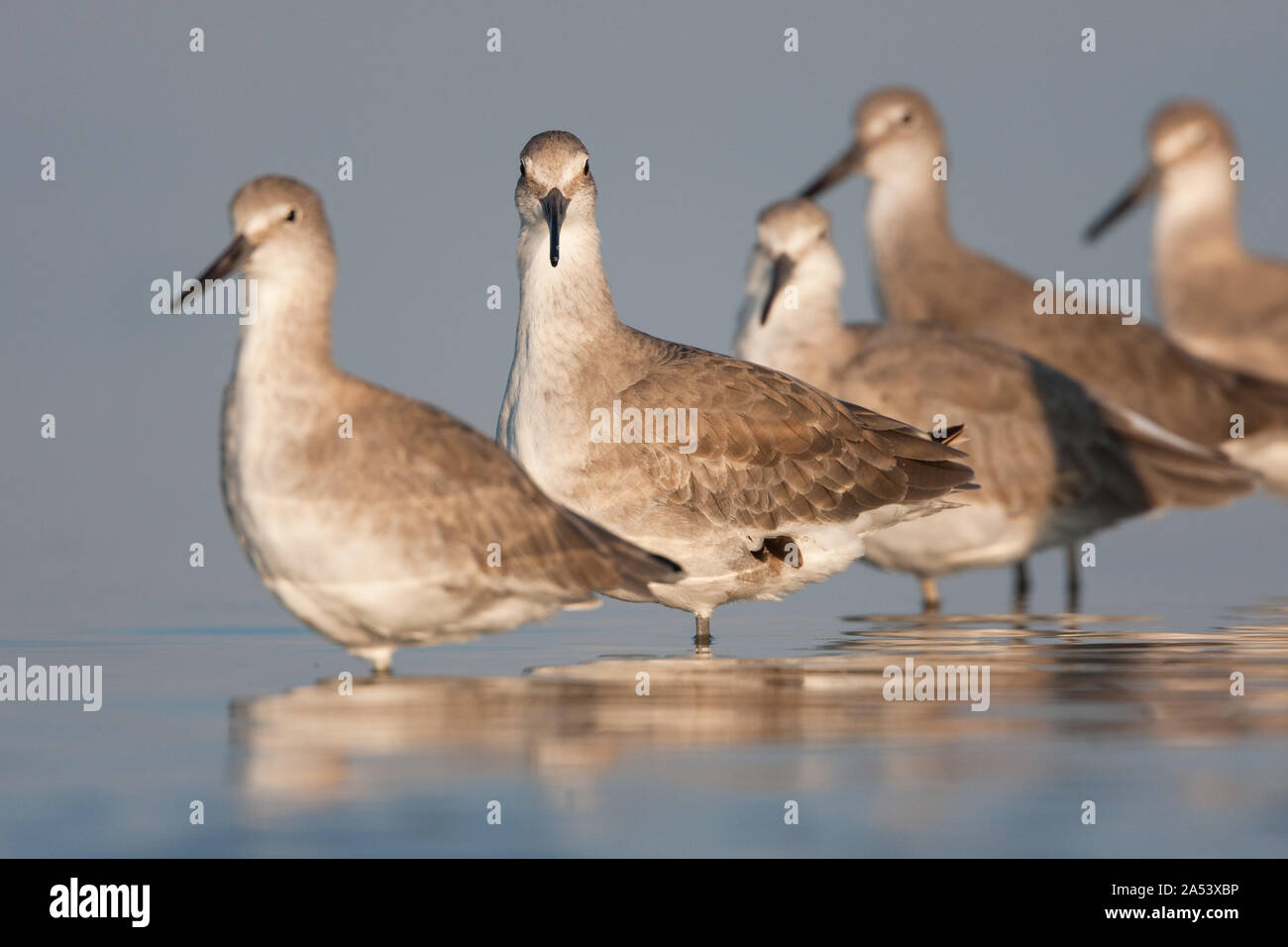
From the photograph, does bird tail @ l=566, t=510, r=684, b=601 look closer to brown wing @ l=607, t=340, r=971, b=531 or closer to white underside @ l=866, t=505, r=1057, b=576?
brown wing @ l=607, t=340, r=971, b=531

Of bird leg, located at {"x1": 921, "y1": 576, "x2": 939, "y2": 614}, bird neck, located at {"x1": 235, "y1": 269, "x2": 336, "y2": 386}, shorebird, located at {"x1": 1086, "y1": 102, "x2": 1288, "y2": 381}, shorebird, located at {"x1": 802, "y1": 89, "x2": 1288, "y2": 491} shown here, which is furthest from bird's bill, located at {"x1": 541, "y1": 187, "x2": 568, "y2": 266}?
shorebird, located at {"x1": 1086, "y1": 102, "x2": 1288, "y2": 381}

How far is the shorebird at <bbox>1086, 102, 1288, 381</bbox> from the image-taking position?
62.8 feet

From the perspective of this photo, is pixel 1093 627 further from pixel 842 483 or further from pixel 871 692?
pixel 871 692

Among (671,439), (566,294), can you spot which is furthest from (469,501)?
(566,294)

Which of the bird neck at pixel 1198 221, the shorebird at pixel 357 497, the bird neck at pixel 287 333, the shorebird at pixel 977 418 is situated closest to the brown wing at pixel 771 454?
the shorebird at pixel 357 497

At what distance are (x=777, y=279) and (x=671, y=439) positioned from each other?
3053 millimetres

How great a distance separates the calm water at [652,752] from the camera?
662 cm

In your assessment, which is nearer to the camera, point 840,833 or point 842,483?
point 840,833

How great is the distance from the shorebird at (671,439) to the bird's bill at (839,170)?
21.9ft

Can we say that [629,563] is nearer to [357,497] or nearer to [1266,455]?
[357,497]

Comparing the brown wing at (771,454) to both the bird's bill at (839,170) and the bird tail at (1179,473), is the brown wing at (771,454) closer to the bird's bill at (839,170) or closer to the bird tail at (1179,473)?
the bird tail at (1179,473)

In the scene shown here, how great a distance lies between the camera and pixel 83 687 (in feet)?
30.9

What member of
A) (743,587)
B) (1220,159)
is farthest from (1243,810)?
(1220,159)

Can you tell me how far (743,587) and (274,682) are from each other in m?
2.39
